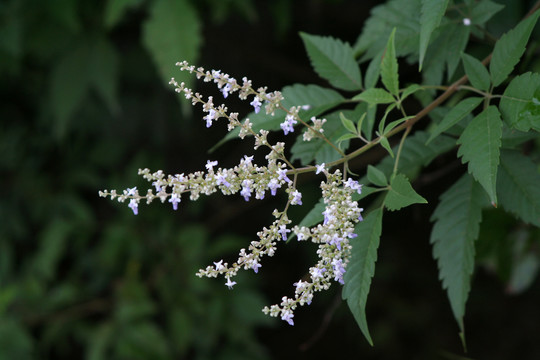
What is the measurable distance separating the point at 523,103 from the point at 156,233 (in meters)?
3.12

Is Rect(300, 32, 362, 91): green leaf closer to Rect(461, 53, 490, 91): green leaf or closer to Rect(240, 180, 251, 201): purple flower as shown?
Rect(461, 53, 490, 91): green leaf

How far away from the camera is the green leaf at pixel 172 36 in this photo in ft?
9.36

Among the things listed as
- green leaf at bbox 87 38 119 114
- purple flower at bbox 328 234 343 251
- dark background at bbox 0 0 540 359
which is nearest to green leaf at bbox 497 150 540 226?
purple flower at bbox 328 234 343 251

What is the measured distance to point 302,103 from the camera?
5.38 feet

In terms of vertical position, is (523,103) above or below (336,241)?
above

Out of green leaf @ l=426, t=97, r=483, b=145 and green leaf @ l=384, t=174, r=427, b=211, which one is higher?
green leaf @ l=426, t=97, r=483, b=145

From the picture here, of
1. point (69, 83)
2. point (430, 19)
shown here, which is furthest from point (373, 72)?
point (69, 83)

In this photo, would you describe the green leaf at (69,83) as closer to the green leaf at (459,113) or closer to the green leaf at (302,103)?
the green leaf at (302,103)

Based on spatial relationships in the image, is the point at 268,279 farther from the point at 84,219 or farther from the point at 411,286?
the point at 84,219

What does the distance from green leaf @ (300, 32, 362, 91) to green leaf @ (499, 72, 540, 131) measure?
1.63 feet

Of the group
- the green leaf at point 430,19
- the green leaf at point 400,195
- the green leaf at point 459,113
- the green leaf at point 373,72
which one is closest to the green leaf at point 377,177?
the green leaf at point 400,195

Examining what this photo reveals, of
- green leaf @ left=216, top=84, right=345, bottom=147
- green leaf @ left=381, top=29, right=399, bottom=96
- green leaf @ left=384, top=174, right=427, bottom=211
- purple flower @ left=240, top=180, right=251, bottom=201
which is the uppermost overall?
green leaf @ left=216, top=84, right=345, bottom=147

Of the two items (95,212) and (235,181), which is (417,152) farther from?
(95,212)

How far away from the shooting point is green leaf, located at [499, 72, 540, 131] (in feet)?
4.01
